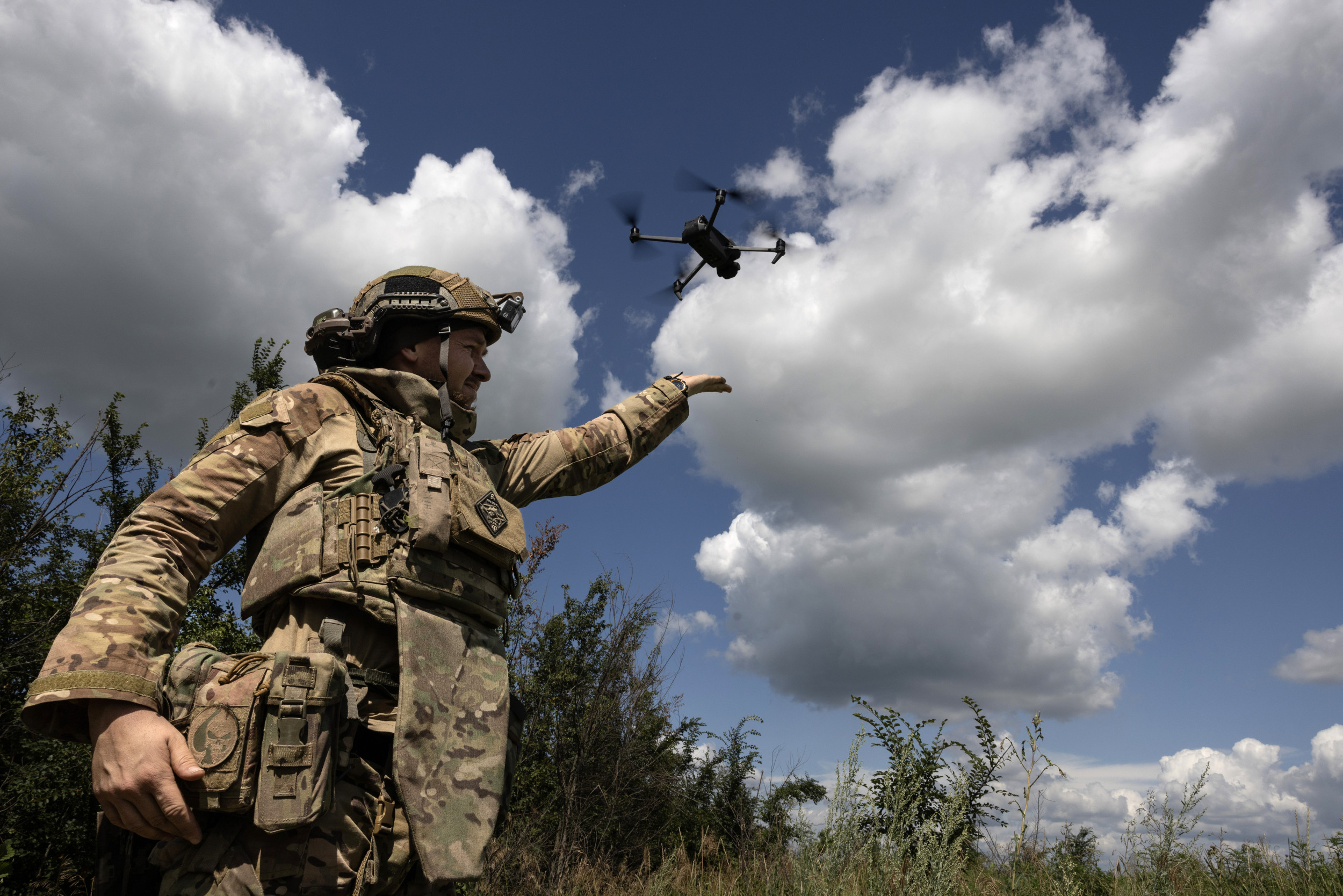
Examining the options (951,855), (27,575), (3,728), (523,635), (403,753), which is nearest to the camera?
(403,753)

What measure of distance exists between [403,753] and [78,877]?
8916 millimetres

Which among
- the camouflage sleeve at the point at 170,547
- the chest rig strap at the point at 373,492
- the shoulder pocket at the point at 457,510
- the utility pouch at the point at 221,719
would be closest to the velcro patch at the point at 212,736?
the utility pouch at the point at 221,719

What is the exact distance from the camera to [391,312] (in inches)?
120

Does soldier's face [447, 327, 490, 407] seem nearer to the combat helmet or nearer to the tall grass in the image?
the combat helmet

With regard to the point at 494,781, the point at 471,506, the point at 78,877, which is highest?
the point at 471,506

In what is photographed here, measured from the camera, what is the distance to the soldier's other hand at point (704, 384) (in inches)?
155

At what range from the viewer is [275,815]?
2047mm

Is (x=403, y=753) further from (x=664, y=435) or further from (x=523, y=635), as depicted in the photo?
(x=523, y=635)

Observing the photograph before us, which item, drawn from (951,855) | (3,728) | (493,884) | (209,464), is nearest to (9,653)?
(3,728)

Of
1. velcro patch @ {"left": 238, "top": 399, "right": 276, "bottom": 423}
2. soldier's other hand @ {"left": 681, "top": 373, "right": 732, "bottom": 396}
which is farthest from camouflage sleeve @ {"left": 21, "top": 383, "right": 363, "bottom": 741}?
soldier's other hand @ {"left": 681, "top": 373, "right": 732, "bottom": 396}

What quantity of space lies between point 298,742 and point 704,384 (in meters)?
2.48

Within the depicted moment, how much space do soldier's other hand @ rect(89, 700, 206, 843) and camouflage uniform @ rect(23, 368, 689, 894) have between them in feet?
0.22

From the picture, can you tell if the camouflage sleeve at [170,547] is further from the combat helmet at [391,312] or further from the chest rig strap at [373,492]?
the combat helmet at [391,312]

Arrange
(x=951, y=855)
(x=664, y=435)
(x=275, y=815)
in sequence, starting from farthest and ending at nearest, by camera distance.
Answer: (x=664, y=435) < (x=951, y=855) < (x=275, y=815)
